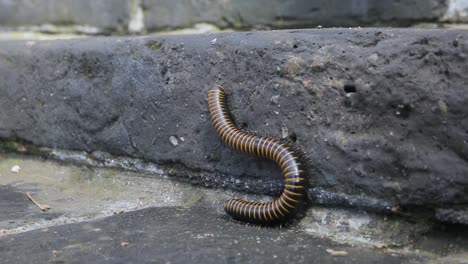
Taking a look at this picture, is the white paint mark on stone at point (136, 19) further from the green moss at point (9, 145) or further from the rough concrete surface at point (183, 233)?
the rough concrete surface at point (183, 233)

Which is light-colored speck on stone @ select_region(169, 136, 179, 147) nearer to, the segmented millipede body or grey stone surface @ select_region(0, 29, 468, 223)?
grey stone surface @ select_region(0, 29, 468, 223)

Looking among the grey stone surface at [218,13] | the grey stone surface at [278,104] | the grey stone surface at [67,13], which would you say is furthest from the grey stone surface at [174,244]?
the grey stone surface at [67,13]

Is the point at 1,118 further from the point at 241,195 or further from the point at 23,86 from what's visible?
the point at 241,195

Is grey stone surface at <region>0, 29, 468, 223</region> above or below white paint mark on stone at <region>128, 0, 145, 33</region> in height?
below

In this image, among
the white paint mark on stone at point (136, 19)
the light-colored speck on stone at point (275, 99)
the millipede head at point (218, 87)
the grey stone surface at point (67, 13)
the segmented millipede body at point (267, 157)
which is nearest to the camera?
the segmented millipede body at point (267, 157)

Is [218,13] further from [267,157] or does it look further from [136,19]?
[267,157]

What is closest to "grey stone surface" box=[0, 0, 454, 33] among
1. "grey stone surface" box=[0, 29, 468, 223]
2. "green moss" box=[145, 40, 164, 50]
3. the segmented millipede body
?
"grey stone surface" box=[0, 29, 468, 223]
